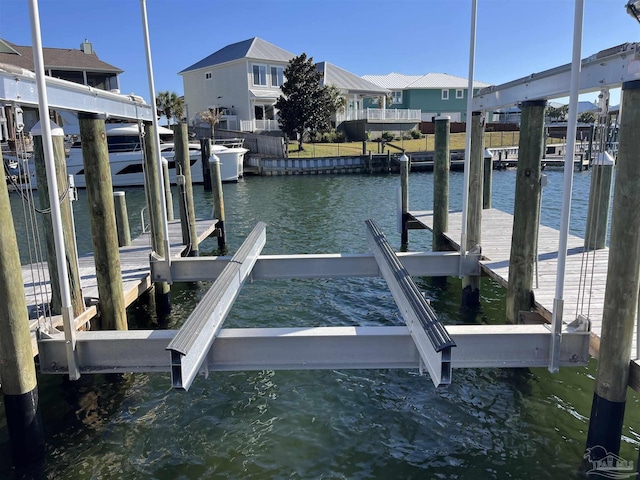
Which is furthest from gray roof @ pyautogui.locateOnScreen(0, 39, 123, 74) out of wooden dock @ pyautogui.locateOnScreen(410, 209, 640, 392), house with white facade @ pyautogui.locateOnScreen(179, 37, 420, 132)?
wooden dock @ pyautogui.locateOnScreen(410, 209, 640, 392)

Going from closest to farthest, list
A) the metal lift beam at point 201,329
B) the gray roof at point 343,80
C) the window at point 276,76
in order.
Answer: the metal lift beam at point 201,329 < the window at point 276,76 < the gray roof at point 343,80

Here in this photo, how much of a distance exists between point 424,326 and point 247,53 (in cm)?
4650

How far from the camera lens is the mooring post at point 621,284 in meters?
4.08

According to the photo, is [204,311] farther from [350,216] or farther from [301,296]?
[350,216]

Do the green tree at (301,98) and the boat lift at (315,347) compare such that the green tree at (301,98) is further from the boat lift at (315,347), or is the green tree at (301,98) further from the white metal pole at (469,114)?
the boat lift at (315,347)

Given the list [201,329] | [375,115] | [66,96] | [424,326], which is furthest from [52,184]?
[375,115]

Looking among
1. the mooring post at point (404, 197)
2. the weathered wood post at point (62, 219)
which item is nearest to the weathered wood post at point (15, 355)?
the weathered wood post at point (62, 219)

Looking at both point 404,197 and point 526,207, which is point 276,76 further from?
point 526,207

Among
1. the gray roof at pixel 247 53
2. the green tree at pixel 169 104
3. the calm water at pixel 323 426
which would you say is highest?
the gray roof at pixel 247 53

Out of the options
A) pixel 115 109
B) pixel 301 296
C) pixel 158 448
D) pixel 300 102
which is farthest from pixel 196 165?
pixel 158 448

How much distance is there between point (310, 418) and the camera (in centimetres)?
604

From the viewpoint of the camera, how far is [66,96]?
5.39 metres

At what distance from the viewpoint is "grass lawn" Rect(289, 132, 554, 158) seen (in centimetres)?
4149

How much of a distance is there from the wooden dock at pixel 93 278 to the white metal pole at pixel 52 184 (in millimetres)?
450
